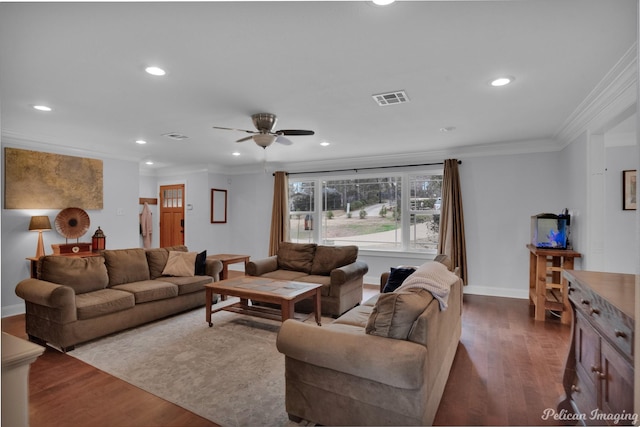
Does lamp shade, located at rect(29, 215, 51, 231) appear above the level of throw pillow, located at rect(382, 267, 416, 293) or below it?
above

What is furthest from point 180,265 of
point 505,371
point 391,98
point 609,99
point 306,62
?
point 609,99

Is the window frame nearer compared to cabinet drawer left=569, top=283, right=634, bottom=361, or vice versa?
cabinet drawer left=569, top=283, right=634, bottom=361

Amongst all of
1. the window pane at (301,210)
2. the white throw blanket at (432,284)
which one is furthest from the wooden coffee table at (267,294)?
the window pane at (301,210)

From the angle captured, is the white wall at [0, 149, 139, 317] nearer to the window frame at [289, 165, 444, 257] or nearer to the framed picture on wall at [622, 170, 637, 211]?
the window frame at [289, 165, 444, 257]

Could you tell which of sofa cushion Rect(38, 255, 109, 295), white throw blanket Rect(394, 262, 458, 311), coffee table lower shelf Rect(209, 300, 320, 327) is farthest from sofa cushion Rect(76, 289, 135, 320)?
white throw blanket Rect(394, 262, 458, 311)

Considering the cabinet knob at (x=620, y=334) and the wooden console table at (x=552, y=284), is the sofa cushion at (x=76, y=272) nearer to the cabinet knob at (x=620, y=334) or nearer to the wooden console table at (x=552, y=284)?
the cabinet knob at (x=620, y=334)

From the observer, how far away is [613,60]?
2.44 m

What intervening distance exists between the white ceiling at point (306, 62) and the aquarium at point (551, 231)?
3.80 feet

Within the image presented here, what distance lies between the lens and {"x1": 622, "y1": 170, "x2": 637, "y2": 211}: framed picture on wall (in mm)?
4535

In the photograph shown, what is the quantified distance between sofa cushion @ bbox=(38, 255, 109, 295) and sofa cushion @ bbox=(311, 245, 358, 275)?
8.68 feet

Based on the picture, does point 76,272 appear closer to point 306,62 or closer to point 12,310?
point 12,310

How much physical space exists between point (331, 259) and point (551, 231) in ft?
9.46

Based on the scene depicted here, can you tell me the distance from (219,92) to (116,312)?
8.29 ft

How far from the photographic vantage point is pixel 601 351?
168 centimetres
